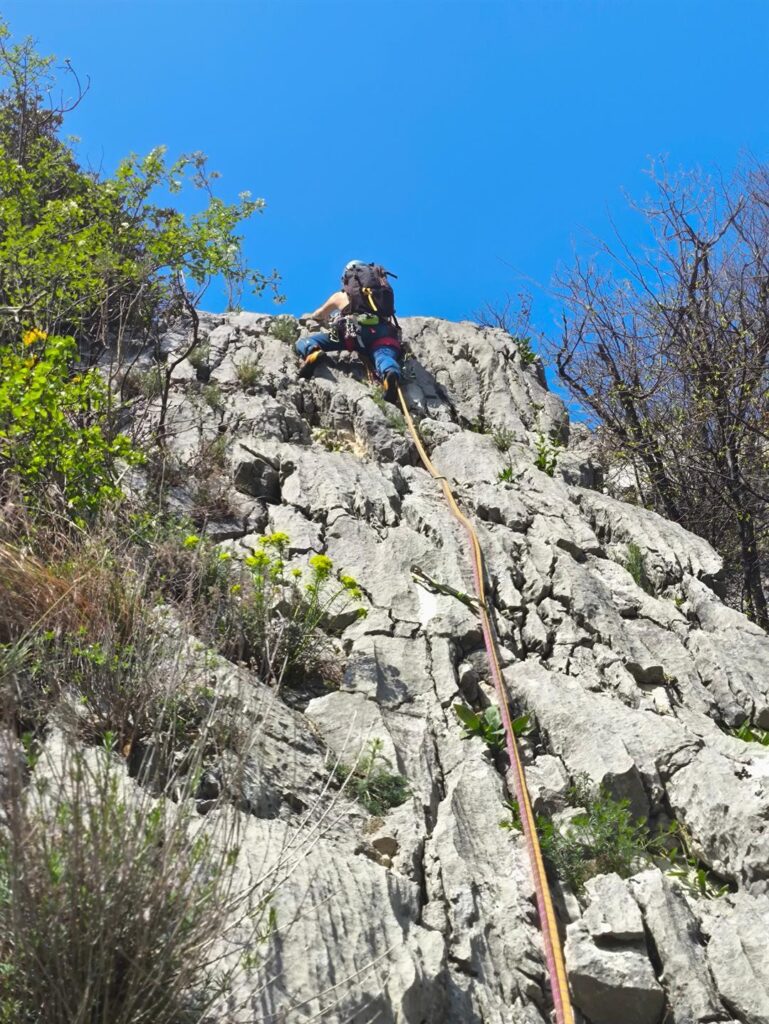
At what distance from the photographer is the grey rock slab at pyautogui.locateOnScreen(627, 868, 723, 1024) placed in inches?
131

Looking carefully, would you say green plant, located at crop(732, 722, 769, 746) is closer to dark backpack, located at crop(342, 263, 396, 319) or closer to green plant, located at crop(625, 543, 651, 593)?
green plant, located at crop(625, 543, 651, 593)

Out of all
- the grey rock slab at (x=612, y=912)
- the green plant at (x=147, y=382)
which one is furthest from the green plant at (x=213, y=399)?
the grey rock slab at (x=612, y=912)

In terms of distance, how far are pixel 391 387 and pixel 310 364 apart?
1.13 m

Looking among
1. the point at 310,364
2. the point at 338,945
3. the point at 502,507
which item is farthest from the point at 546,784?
the point at 310,364

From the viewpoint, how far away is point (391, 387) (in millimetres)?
10055

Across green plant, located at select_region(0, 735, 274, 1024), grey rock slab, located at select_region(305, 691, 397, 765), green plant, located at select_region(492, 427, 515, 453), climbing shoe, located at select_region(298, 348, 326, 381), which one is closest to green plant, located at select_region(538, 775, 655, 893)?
grey rock slab, located at select_region(305, 691, 397, 765)

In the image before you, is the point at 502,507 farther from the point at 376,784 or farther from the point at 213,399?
the point at 376,784

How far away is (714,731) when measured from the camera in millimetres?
5195

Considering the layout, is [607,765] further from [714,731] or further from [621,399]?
[621,399]

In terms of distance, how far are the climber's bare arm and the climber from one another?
0.70 ft

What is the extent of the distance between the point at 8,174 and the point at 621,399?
798 centimetres

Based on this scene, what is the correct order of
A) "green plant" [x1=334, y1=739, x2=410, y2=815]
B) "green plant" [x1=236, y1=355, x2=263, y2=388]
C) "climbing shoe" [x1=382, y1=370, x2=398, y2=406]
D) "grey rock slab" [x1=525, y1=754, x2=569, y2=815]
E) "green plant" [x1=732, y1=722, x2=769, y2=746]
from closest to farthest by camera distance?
"green plant" [x1=334, y1=739, x2=410, y2=815]
"grey rock slab" [x1=525, y1=754, x2=569, y2=815]
"green plant" [x1=732, y1=722, x2=769, y2=746]
"green plant" [x1=236, y1=355, x2=263, y2=388]
"climbing shoe" [x1=382, y1=370, x2=398, y2=406]

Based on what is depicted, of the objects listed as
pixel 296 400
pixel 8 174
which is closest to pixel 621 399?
pixel 296 400

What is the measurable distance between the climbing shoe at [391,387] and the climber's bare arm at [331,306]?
6.52 feet
